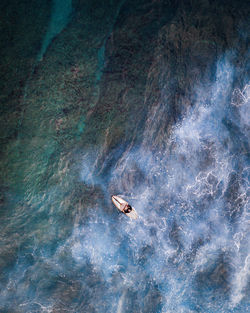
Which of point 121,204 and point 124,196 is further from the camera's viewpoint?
point 124,196

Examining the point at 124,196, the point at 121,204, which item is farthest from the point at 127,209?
the point at 124,196

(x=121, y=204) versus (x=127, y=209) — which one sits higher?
(x=121, y=204)

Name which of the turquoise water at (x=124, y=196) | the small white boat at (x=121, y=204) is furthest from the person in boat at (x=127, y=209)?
the turquoise water at (x=124, y=196)

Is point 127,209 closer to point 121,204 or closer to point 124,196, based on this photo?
point 121,204

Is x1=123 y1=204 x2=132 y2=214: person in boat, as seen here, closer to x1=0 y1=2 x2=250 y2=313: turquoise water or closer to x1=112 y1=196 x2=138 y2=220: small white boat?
x1=112 y1=196 x2=138 y2=220: small white boat

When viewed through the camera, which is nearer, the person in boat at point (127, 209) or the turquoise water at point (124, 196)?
the turquoise water at point (124, 196)

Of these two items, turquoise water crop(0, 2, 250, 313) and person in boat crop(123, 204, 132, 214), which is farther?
person in boat crop(123, 204, 132, 214)

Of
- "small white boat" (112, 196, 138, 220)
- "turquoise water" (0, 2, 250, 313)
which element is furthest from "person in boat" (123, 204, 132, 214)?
"turquoise water" (0, 2, 250, 313)

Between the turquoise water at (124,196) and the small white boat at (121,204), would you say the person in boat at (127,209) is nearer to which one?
the small white boat at (121,204)

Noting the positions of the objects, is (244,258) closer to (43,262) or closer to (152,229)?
(152,229)
